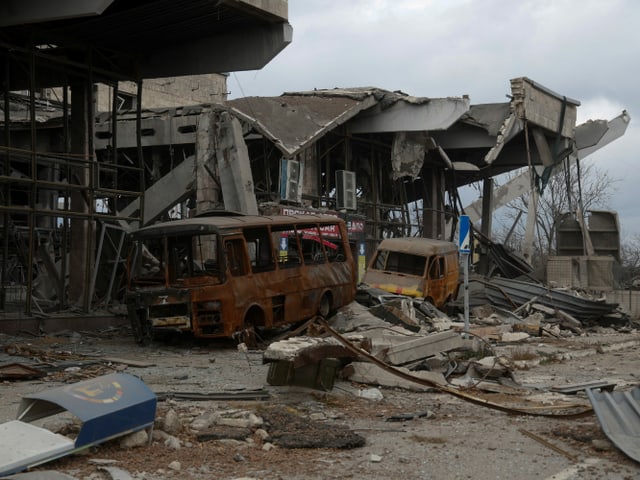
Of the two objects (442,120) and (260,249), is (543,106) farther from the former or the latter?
(260,249)

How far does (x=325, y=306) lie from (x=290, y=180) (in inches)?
277

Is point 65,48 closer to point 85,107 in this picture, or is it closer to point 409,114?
point 85,107

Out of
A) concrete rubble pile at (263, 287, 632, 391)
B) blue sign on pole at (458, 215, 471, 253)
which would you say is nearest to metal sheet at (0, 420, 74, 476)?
concrete rubble pile at (263, 287, 632, 391)

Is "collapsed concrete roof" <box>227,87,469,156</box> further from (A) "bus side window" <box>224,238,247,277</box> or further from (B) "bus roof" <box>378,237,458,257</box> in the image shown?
(A) "bus side window" <box>224,238,247,277</box>

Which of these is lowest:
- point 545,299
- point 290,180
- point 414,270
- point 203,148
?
point 545,299

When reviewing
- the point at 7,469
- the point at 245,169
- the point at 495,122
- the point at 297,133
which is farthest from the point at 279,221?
the point at 495,122

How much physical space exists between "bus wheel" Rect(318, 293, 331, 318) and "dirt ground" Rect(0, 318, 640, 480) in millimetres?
5190

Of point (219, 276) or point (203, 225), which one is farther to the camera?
point (203, 225)

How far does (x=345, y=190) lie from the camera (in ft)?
96.0

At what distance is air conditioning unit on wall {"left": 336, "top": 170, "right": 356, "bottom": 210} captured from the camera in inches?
1142

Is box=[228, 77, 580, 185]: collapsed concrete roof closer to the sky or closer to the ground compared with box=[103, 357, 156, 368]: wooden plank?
closer to the sky

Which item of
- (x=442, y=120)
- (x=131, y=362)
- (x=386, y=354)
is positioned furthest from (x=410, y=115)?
(x=386, y=354)

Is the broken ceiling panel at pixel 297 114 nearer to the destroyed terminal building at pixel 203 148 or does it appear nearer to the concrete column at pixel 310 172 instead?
the destroyed terminal building at pixel 203 148

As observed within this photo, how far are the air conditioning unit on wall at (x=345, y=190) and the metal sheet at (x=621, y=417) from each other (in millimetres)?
20490
